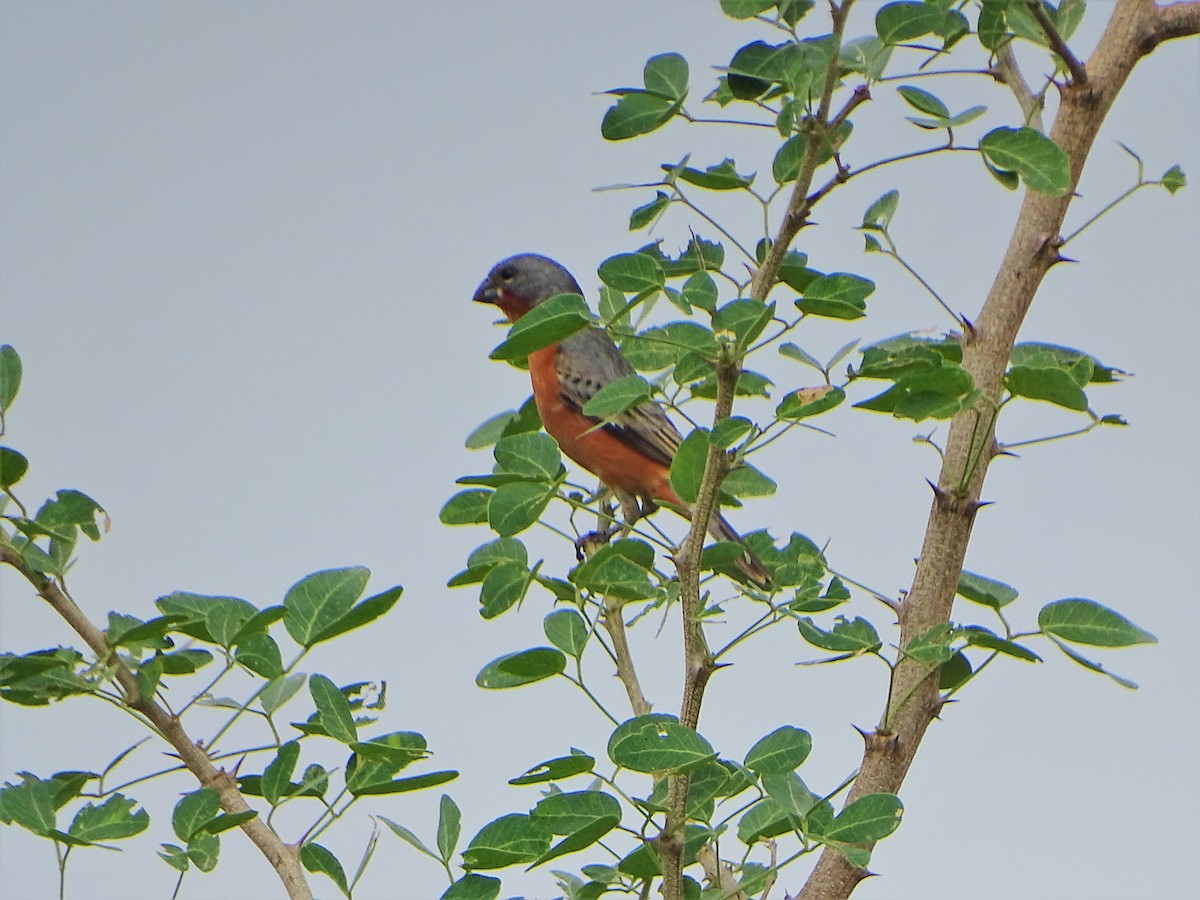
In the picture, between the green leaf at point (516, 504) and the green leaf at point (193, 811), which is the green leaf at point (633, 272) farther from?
the green leaf at point (193, 811)

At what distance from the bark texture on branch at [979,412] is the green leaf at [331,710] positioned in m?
0.71

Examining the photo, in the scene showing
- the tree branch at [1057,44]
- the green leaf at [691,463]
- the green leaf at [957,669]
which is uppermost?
the tree branch at [1057,44]

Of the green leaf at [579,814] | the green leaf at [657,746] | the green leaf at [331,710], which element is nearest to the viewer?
the green leaf at [657,746]

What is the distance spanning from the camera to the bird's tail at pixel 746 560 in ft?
7.43

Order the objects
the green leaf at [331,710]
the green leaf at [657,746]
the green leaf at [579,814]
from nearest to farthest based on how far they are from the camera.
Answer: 1. the green leaf at [657,746]
2. the green leaf at [579,814]
3. the green leaf at [331,710]

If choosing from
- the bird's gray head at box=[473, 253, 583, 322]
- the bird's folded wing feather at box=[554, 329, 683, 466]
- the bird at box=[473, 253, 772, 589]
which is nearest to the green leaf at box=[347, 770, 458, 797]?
the bird at box=[473, 253, 772, 589]

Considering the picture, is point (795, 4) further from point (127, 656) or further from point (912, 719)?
point (127, 656)

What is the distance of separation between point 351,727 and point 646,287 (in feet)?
2.42

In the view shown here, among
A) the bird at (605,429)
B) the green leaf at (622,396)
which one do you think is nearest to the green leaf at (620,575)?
the green leaf at (622,396)

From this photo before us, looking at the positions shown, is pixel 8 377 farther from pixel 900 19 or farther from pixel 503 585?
pixel 900 19

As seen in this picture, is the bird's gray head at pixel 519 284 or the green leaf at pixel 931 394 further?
the bird's gray head at pixel 519 284

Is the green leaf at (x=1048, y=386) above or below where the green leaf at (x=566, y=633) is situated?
above

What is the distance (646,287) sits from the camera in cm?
194

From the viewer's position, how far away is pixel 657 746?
A: 5.75 ft
